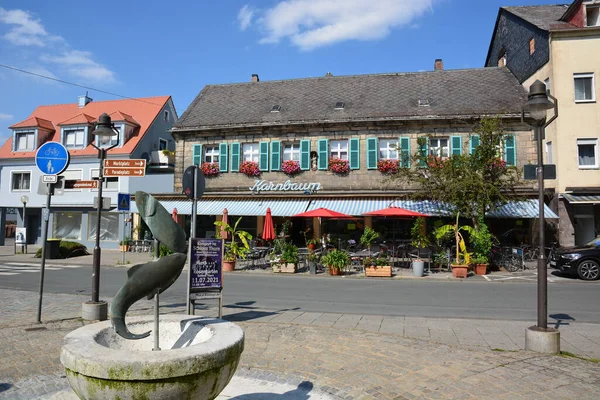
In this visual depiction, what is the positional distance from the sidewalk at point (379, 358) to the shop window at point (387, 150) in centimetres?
1494

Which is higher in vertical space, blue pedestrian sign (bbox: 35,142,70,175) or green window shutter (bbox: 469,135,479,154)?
green window shutter (bbox: 469,135,479,154)

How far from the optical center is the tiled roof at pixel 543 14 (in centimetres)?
2159

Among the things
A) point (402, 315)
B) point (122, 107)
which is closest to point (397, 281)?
point (402, 315)

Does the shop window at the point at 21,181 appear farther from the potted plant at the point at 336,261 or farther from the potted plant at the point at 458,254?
the potted plant at the point at 458,254

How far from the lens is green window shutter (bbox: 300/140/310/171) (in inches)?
917

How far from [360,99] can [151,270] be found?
22.6 m

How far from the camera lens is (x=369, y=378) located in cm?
501

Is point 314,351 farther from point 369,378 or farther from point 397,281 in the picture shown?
point 397,281

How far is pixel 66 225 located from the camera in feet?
97.2

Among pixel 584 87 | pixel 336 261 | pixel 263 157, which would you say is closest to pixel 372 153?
pixel 263 157

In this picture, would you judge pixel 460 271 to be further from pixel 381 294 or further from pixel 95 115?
pixel 95 115

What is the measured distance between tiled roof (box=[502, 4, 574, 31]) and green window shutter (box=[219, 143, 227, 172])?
17.1 m

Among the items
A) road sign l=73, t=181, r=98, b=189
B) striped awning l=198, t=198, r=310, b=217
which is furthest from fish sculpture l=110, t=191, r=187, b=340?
striped awning l=198, t=198, r=310, b=217

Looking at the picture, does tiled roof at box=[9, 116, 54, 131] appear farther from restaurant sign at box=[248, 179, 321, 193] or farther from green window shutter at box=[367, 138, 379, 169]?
green window shutter at box=[367, 138, 379, 169]
